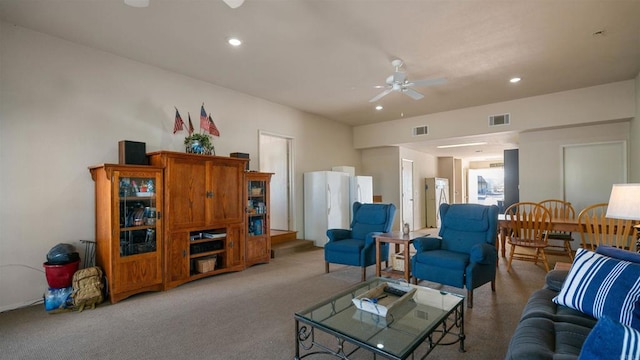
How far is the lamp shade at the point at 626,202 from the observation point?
2066 mm

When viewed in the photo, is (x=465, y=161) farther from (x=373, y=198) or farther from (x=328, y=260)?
(x=328, y=260)

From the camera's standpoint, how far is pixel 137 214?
11.6 ft

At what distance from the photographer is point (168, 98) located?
4324mm

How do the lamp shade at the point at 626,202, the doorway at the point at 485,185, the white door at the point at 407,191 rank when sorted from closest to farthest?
the lamp shade at the point at 626,202, the white door at the point at 407,191, the doorway at the point at 485,185

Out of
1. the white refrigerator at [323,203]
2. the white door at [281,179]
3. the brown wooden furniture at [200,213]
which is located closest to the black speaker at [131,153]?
the brown wooden furniture at [200,213]

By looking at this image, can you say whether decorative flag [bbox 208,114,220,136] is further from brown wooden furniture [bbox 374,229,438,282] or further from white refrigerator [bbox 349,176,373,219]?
white refrigerator [bbox 349,176,373,219]

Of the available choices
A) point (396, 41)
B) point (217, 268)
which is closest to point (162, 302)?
point (217, 268)

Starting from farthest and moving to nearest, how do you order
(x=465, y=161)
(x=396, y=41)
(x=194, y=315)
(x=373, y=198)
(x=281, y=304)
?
(x=465, y=161), (x=373, y=198), (x=396, y=41), (x=281, y=304), (x=194, y=315)

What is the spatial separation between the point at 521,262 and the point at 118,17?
6.19 metres

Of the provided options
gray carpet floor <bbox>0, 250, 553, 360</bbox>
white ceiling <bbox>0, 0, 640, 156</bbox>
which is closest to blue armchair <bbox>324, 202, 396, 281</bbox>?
gray carpet floor <bbox>0, 250, 553, 360</bbox>

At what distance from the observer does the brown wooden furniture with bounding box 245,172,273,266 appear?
468cm

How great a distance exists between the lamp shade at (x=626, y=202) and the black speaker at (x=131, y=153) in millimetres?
4548

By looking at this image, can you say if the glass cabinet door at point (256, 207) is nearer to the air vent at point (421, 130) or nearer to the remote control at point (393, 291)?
the remote control at point (393, 291)

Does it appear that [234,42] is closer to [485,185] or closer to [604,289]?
[604,289]
